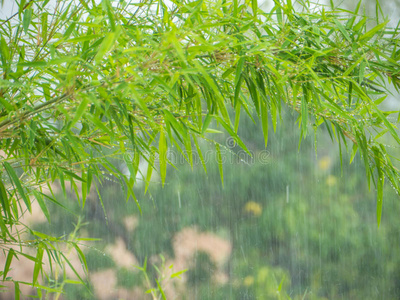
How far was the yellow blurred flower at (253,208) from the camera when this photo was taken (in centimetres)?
421

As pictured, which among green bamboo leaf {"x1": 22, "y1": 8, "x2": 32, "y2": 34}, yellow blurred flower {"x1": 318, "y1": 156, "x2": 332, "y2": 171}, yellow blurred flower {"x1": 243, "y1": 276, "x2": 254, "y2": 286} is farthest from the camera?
yellow blurred flower {"x1": 243, "y1": 276, "x2": 254, "y2": 286}

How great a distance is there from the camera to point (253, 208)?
13.9ft

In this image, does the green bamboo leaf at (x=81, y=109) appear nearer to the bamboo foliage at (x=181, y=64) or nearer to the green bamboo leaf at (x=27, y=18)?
the bamboo foliage at (x=181, y=64)

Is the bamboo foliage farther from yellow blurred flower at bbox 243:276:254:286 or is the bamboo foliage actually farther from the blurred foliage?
yellow blurred flower at bbox 243:276:254:286

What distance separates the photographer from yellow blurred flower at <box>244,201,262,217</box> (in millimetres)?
4207

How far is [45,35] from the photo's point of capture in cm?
80

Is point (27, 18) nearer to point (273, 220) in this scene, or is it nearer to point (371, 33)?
point (371, 33)

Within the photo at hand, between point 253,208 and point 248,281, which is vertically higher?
point 253,208

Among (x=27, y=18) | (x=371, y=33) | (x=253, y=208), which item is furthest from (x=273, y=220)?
(x=27, y=18)

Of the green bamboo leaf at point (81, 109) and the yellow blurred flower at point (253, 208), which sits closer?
the green bamboo leaf at point (81, 109)

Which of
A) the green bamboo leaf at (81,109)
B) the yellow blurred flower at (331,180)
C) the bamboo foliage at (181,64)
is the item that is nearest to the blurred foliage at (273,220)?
the yellow blurred flower at (331,180)

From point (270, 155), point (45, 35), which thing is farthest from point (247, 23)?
point (270, 155)

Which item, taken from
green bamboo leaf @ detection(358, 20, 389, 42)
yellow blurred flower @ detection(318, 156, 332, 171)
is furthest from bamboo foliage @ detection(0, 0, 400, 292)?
yellow blurred flower @ detection(318, 156, 332, 171)

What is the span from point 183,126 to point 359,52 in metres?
0.35
